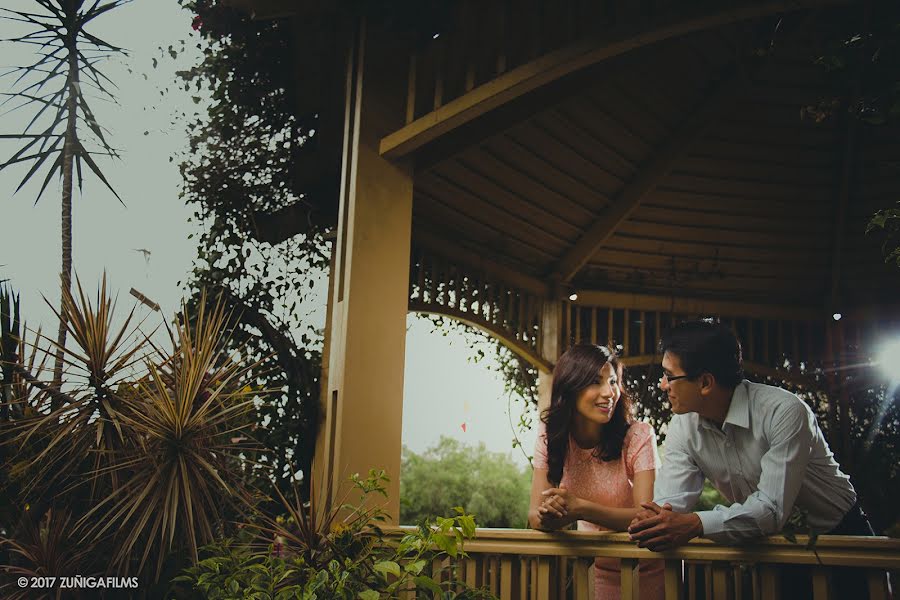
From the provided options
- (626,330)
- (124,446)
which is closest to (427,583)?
(124,446)

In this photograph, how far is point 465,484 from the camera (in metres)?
13.2

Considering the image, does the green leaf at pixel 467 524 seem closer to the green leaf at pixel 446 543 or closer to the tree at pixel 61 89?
the green leaf at pixel 446 543

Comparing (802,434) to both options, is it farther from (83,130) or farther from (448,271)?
(83,130)

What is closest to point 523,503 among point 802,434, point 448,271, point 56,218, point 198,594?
point 448,271

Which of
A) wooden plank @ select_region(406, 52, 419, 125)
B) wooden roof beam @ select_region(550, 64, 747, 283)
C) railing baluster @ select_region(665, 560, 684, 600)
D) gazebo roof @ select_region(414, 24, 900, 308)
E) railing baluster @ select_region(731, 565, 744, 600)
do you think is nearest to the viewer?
railing baluster @ select_region(665, 560, 684, 600)

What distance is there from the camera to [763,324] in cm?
698

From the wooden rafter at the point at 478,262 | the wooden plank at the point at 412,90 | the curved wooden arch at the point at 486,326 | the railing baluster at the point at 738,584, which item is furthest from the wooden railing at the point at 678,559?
the wooden rafter at the point at 478,262

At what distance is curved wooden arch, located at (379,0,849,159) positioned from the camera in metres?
3.23

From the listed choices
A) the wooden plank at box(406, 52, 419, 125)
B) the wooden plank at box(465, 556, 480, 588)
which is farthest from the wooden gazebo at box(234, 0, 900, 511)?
the wooden plank at box(465, 556, 480, 588)

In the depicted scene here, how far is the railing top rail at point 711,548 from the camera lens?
7.04 feet

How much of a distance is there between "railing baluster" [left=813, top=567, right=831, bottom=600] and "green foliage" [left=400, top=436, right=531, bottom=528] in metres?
10.4

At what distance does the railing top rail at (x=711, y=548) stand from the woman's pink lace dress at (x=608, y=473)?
39 centimetres

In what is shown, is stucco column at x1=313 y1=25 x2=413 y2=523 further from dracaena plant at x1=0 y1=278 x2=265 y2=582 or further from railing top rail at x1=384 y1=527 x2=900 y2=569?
railing top rail at x1=384 y1=527 x2=900 y2=569

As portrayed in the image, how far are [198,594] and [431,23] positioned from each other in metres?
2.67
